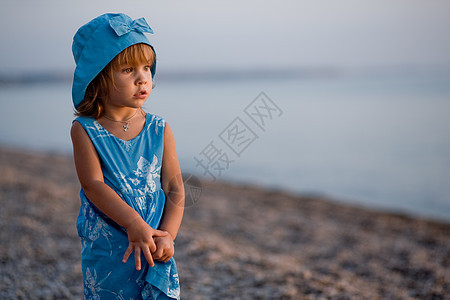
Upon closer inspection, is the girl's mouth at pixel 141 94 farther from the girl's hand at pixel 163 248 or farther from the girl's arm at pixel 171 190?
the girl's hand at pixel 163 248

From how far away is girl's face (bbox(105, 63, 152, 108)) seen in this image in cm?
171

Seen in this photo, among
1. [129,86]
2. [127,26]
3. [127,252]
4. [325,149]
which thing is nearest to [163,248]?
[127,252]

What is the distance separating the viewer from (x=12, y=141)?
20922mm

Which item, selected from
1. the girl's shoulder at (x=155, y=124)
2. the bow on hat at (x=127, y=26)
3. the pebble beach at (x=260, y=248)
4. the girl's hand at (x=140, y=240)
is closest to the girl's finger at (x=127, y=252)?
the girl's hand at (x=140, y=240)

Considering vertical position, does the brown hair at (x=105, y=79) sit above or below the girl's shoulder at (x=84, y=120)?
above

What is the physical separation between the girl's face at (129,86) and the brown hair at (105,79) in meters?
0.02

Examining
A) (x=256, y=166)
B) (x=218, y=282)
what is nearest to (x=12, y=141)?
(x=256, y=166)

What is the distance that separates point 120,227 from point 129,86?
0.59 meters

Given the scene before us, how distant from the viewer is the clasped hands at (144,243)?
1622mm

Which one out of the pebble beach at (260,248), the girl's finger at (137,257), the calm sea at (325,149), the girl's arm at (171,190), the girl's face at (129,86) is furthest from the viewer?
the calm sea at (325,149)

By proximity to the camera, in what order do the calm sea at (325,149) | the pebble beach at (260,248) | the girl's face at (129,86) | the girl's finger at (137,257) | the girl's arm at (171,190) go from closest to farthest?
1. the girl's finger at (137,257)
2. the girl's face at (129,86)
3. the girl's arm at (171,190)
4. the pebble beach at (260,248)
5. the calm sea at (325,149)

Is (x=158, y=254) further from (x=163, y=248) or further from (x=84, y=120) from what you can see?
(x=84, y=120)

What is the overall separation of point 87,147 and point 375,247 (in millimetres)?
6398

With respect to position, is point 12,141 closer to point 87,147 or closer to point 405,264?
point 405,264
